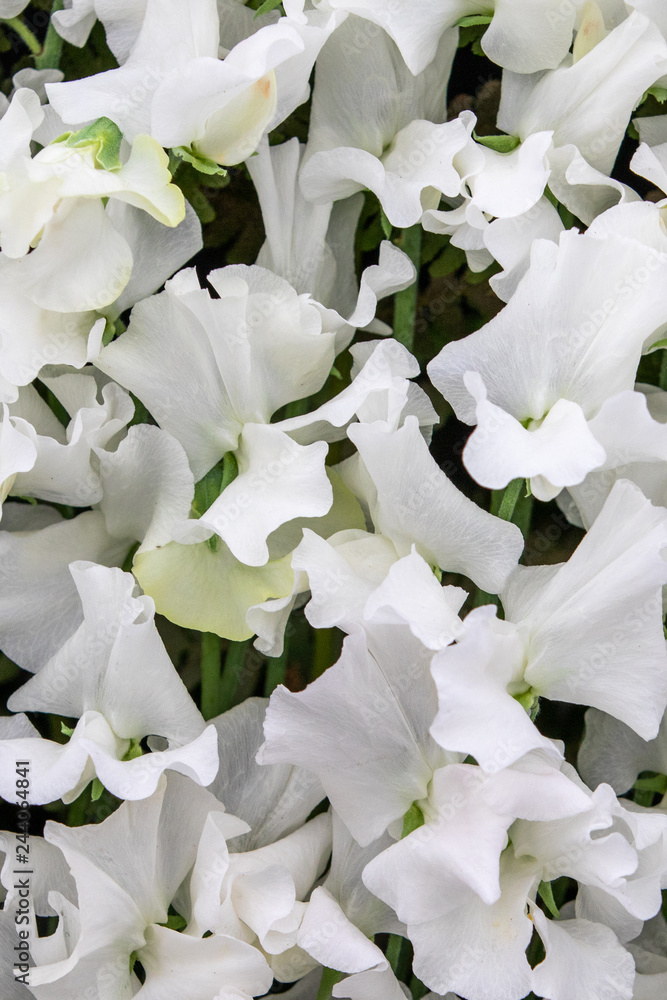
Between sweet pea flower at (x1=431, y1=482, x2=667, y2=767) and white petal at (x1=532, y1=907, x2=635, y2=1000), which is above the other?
sweet pea flower at (x1=431, y1=482, x2=667, y2=767)

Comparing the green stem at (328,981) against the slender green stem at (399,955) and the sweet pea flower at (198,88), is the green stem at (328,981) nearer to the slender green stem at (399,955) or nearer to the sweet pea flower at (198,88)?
the slender green stem at (399,955)

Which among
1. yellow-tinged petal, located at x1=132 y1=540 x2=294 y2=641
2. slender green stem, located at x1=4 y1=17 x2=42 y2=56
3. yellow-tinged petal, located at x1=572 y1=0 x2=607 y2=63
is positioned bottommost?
yellow-tinged petal, located at x1=132 y1=540 x2=294 y2=641

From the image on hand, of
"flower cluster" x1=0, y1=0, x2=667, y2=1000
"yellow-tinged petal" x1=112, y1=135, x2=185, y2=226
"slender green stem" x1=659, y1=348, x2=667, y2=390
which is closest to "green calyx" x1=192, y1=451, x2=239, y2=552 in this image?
"flower cluster" x1=0, y1=0, x2=667, y2=1000

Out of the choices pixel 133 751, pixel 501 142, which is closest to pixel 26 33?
pixel 501 142

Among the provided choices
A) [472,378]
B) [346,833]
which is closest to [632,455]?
[472,378]

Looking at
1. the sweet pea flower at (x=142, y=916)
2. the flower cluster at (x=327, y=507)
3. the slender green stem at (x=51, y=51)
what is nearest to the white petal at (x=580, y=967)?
the flower cluster at (x=327, y=507)

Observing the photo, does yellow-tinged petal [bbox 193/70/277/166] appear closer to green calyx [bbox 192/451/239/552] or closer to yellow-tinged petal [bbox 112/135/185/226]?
yellow-tinged petal [bbox 112/135/185/226]

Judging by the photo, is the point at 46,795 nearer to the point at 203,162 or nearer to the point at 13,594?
the point at 13,594

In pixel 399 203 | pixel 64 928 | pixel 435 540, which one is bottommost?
pixel 64 928
